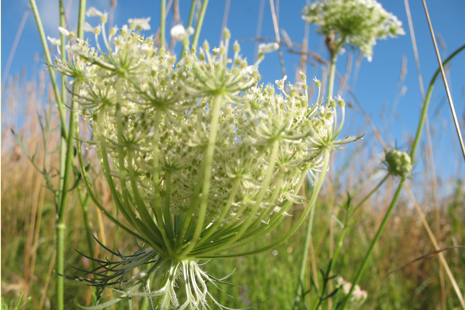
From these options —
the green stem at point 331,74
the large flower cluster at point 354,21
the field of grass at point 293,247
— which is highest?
the large flower cluster at point 354,21

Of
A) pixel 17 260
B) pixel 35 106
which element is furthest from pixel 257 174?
pixel 35 106

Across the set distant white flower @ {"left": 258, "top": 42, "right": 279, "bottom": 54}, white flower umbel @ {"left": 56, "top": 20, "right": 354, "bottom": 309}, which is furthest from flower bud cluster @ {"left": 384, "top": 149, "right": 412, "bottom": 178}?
distant white flower @ {"left": 258, "top": 42, "right": 279, "bottom": 54}

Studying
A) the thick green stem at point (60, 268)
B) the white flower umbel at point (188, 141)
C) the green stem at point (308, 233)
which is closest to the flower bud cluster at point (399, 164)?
the green stem at point (308, 233)

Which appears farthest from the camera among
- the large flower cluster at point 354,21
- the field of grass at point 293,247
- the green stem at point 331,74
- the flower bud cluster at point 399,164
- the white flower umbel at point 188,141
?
the field of grass at point 293,247

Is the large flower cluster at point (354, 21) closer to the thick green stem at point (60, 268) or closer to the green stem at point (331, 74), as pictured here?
the green stem at point (331, 74)

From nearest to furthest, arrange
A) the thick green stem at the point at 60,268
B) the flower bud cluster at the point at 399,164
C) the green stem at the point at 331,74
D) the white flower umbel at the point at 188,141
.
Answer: the white flower umbel at the point at 188,141, the thick green stem at the point at 60,268, the flower bud cluster at the point at 399,164, the green stem at the point at 331,74

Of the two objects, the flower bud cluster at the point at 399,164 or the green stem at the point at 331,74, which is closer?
the flower bud cluster at the point at 399,164

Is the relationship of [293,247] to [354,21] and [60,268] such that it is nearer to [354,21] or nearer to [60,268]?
[354,21]

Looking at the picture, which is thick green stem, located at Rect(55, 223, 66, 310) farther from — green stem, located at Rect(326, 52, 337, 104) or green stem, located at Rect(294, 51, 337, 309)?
green stem, located at Rect(326, 52, 337, 104)
